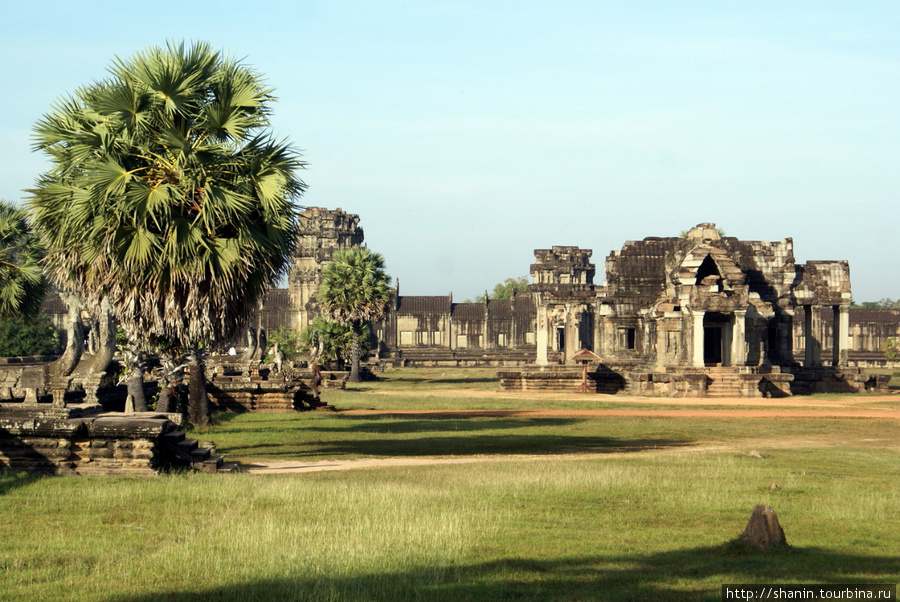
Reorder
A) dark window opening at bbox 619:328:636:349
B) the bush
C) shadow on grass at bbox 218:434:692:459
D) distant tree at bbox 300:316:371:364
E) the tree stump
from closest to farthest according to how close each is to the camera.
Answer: the tree stump → shadow on grass at bbox 218:434:692:459 → dark window opening at bbox 619:328:636:349 → distant tree at bbox 300:316:371:364 → the bush

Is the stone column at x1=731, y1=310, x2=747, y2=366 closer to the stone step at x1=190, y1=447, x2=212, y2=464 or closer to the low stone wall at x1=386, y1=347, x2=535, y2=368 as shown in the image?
the stone step at x1=190, y1=447, x2=212, y2=464

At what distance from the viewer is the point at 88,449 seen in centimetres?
1483

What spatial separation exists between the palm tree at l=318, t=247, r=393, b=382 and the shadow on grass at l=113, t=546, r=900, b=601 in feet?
157

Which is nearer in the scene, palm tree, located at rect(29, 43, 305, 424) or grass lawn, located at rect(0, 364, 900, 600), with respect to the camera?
grass lawn, located at rect(0, 364, 900, 600)

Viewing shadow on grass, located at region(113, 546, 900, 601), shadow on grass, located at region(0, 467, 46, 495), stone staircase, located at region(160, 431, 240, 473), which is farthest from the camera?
stone staircase, located at region(160, 431, 240, 473)

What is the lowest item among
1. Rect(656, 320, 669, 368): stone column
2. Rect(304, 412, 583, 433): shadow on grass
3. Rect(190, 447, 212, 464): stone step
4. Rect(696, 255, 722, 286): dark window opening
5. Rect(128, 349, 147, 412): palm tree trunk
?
Rect(304, 412, 583, 433): shadow on grass

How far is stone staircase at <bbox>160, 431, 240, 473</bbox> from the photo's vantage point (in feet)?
51.6

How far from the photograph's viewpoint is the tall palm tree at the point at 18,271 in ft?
88.3

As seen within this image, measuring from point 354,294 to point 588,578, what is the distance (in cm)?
4909

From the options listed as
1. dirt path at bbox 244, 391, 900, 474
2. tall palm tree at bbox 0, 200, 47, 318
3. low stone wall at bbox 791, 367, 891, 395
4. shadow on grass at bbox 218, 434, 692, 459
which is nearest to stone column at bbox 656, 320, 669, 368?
dirt path at bbox 244, 391, 900, 474

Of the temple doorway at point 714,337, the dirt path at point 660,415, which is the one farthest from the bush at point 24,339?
the temple doorway at point 714,337

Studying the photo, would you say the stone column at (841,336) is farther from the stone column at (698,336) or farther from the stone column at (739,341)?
the stone column at (698,336)

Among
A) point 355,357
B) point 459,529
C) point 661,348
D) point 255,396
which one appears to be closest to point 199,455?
point 459,529

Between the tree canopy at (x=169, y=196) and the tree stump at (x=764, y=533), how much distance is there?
9.96 metres
